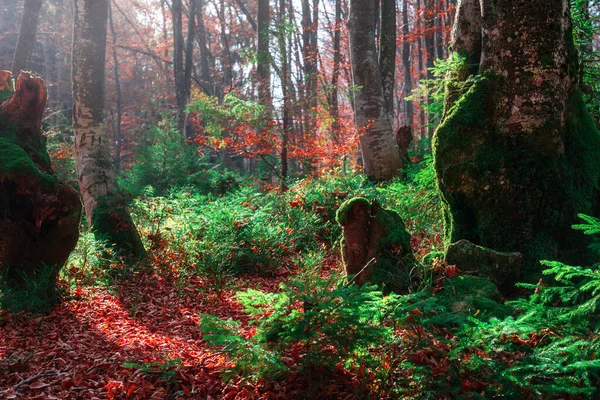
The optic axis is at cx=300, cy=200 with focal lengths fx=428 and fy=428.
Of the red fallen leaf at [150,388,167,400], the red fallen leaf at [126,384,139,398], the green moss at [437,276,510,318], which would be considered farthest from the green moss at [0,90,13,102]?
the green moss at [437,276,510,318]

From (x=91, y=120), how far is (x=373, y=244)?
501 centimetres

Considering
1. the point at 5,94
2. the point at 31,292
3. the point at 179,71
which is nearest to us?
the point at 31,292

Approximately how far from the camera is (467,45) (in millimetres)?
4898

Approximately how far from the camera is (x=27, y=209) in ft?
16.0

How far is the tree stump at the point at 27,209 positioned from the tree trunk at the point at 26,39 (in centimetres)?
754

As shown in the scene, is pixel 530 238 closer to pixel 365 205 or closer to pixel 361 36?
pixel 365 205

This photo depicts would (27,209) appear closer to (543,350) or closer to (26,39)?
(543,350)

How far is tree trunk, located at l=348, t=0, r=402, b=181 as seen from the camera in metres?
10.4

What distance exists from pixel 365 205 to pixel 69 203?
11.3 feet

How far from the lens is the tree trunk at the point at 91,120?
6.77 meters

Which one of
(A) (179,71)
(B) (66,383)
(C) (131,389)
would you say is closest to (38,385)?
(B) (66,383)

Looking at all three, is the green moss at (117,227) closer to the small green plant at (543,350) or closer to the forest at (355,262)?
the forest at (355,262)

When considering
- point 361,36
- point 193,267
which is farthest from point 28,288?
point 361,36

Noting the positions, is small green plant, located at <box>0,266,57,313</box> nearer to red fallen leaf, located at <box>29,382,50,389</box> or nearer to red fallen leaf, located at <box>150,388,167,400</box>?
red fallen leaf, located at <box>29,382,50,389</box>
